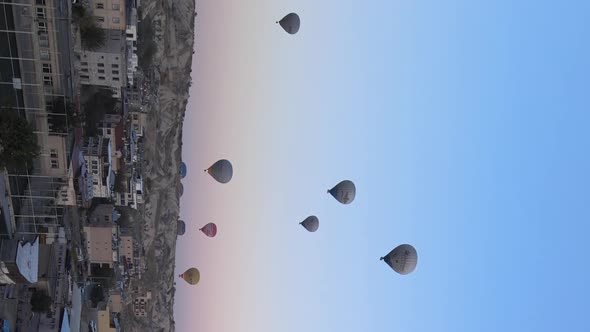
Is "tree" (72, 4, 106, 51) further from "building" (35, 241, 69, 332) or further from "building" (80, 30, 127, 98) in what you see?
"building" (35, 241, 69, 332)

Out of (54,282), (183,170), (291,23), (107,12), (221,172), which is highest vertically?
(183,170)

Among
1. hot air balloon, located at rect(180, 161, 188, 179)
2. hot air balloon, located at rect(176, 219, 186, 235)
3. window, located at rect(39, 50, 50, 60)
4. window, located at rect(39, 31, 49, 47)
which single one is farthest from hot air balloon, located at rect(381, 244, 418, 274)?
hot air balloon, located at rect(176, 219, 186, 235)

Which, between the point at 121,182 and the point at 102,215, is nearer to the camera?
the point at 102,215

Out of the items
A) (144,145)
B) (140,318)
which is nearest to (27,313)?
(144,145)

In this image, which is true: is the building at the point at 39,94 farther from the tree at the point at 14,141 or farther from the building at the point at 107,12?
the building at the point at 107,12

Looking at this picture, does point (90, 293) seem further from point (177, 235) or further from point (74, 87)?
point (177, 235)

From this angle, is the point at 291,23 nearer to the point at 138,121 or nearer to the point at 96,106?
the point at 96,106

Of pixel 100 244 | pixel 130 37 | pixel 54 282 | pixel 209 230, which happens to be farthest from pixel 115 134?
pixel 54 282
